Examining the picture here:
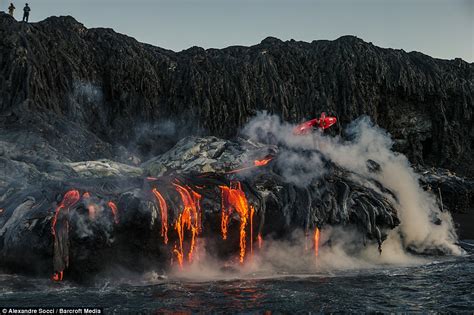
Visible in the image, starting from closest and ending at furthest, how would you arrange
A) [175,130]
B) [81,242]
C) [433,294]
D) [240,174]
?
1. [433,294]
2. [81,242]
3. [240,174]
4. [175,130]

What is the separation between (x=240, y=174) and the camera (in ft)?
35.0

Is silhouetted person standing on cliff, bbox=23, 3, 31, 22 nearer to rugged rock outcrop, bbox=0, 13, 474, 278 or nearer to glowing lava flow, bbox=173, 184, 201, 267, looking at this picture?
rugged rock outcrop, bbox=0, 13, 474, 278

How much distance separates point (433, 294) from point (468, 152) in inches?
969

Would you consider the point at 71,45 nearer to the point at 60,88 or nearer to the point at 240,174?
the point at 60,88

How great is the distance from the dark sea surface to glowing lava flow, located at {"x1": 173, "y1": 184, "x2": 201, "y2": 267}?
75cm

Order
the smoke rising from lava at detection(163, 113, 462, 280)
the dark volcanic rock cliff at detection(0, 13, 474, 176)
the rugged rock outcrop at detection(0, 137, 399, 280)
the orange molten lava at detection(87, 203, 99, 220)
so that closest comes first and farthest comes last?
the rugged rock outcrop at detection(0, 137, 399, 280) < the orange molten lava at detection(87, 203, 99, 220) < the smoke rising from lava at detection(163, 113, 462, 280) < the dark volcanic rock cliff at detection(0, 13, 474, 176)

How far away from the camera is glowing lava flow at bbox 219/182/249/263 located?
9555mm

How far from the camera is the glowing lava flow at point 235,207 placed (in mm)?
9555

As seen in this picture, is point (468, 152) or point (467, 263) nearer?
point (467, 263)

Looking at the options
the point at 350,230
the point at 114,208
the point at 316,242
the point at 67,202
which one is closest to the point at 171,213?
the point at 114,208

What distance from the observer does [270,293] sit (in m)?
7.44

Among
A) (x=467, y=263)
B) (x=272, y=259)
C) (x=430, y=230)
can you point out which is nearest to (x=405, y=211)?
(x=430, y=230)

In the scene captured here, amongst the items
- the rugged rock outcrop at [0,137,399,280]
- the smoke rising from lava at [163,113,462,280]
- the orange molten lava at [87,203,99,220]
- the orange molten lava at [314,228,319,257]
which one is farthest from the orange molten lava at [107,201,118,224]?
the orange molten lava at [314,228,319,257]

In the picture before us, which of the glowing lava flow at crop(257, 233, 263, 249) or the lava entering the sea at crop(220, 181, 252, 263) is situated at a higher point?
the lava entering the sea at crop(220, 181, 252, 263)
